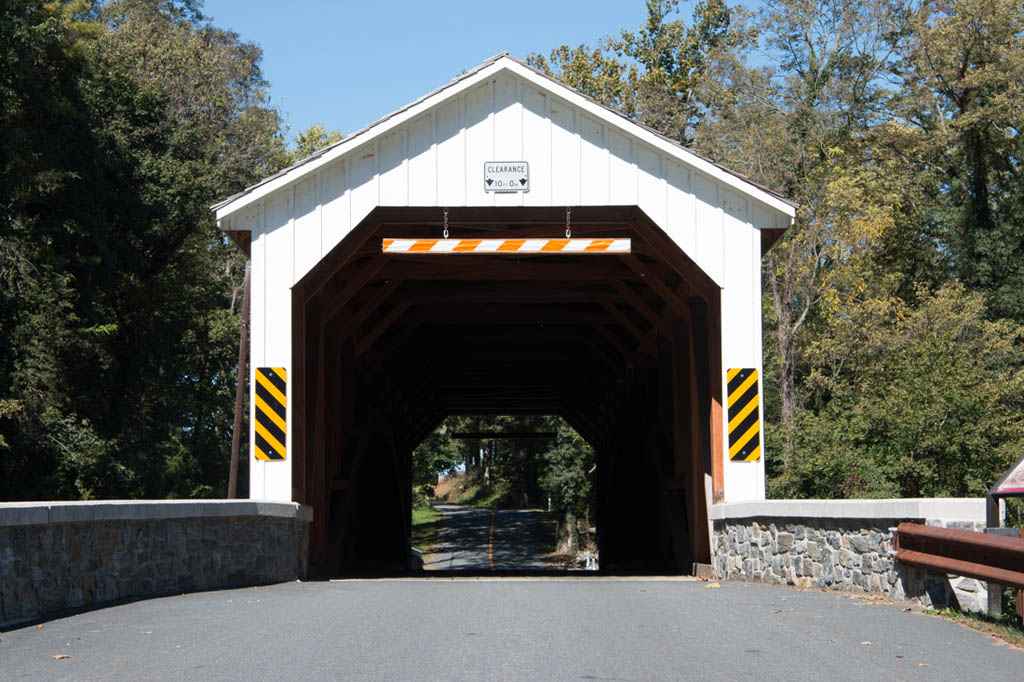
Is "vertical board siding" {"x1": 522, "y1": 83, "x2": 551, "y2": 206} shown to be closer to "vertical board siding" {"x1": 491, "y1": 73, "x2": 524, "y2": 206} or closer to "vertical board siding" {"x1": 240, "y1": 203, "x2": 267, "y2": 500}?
"vertical board siding" {"x1": 491, "y1": 73, "x2": 524, "y2": 206}

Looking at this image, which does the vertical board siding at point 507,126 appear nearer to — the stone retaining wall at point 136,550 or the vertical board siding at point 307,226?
the vertical board siding at point 307,226

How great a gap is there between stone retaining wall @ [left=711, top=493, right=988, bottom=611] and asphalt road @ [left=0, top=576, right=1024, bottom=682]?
0.26 meters

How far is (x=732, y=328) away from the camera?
44.0 ft

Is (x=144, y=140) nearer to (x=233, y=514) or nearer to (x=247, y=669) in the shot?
(x=233, y=514)

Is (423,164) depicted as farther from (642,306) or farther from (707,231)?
(642,306)

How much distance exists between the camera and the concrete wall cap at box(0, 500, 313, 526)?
301 inches

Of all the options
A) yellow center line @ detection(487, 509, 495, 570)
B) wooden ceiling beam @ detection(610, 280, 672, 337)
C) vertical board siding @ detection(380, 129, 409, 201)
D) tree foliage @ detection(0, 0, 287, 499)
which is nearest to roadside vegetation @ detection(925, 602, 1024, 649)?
vertical board siding @ detection(380, 129, 409, 201)

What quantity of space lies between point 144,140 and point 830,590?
79.9ft

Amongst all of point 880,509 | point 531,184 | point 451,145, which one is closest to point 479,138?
point 451,145

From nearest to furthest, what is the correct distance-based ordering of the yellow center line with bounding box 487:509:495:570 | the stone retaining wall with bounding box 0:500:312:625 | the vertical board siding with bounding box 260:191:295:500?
the stone retaining wall with bounding box 0:500:312:625 < the vertical board siding with bounding box 260:191:295:500 < the yellow center line with bounding box 487:509:495:570

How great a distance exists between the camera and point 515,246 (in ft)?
43.9

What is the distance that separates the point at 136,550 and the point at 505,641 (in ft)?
12.6

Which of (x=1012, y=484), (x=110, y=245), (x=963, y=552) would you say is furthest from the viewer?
(x=110, y=245)

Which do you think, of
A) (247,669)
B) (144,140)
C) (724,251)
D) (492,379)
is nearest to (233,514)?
(247,669)
